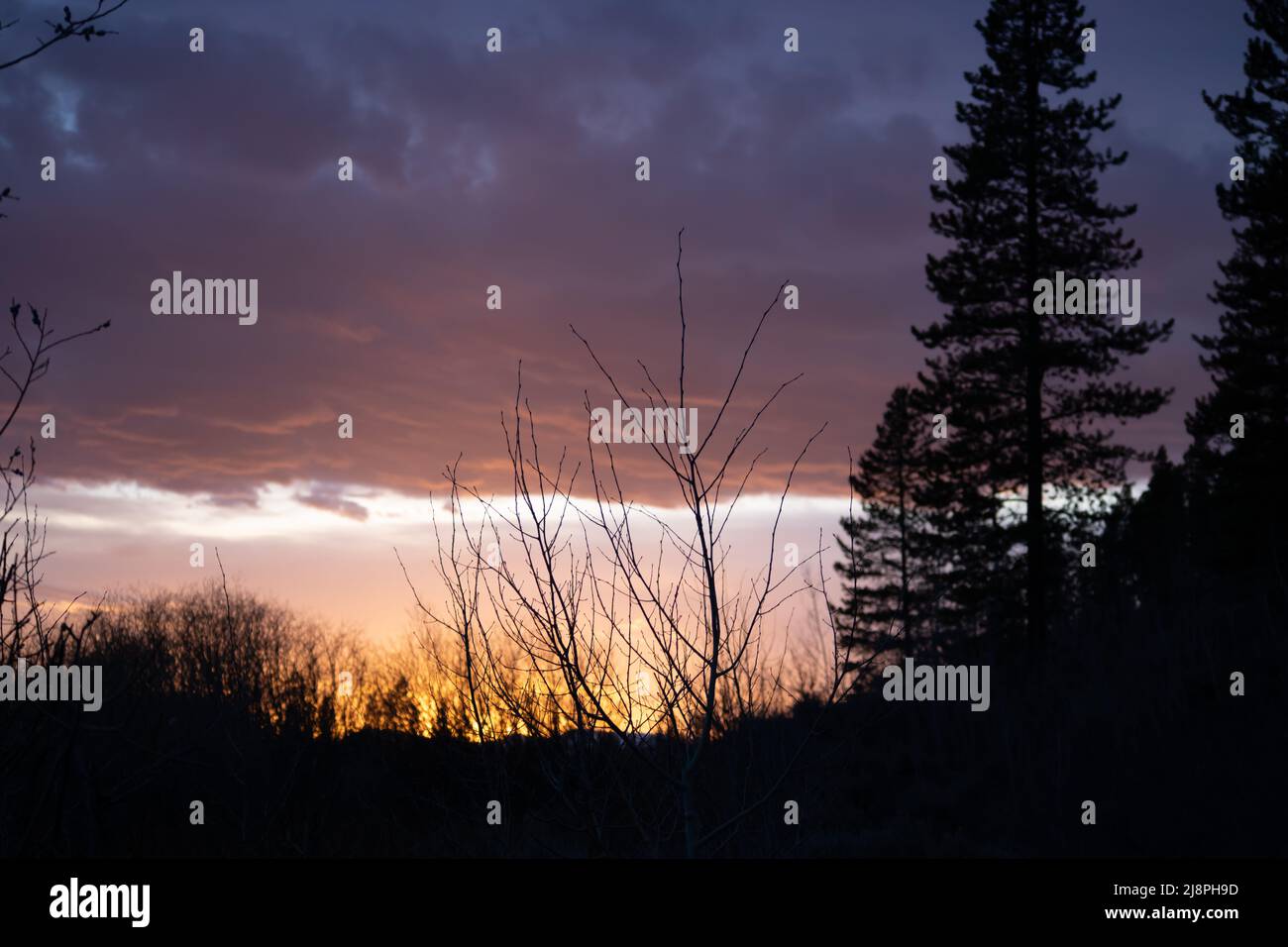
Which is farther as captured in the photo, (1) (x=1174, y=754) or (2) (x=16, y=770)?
(1) (x=1174, y=754)

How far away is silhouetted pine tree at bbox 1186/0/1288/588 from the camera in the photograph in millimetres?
25766

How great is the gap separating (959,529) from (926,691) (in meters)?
5.51

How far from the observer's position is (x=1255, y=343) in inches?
1061

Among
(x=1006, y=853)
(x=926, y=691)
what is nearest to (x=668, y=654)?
(x=1006, y=853)

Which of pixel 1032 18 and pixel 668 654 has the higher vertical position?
pixel 1032 18

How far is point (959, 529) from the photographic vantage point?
1137 inches

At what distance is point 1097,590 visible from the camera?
1437 inches

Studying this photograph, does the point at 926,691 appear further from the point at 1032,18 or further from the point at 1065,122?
the point at 1032,18

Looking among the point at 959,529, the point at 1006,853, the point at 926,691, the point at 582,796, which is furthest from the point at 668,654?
the point at 959,529

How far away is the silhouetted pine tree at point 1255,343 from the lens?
1014 inches

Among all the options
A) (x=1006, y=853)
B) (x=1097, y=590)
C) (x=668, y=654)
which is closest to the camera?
(x=668, y=654)
